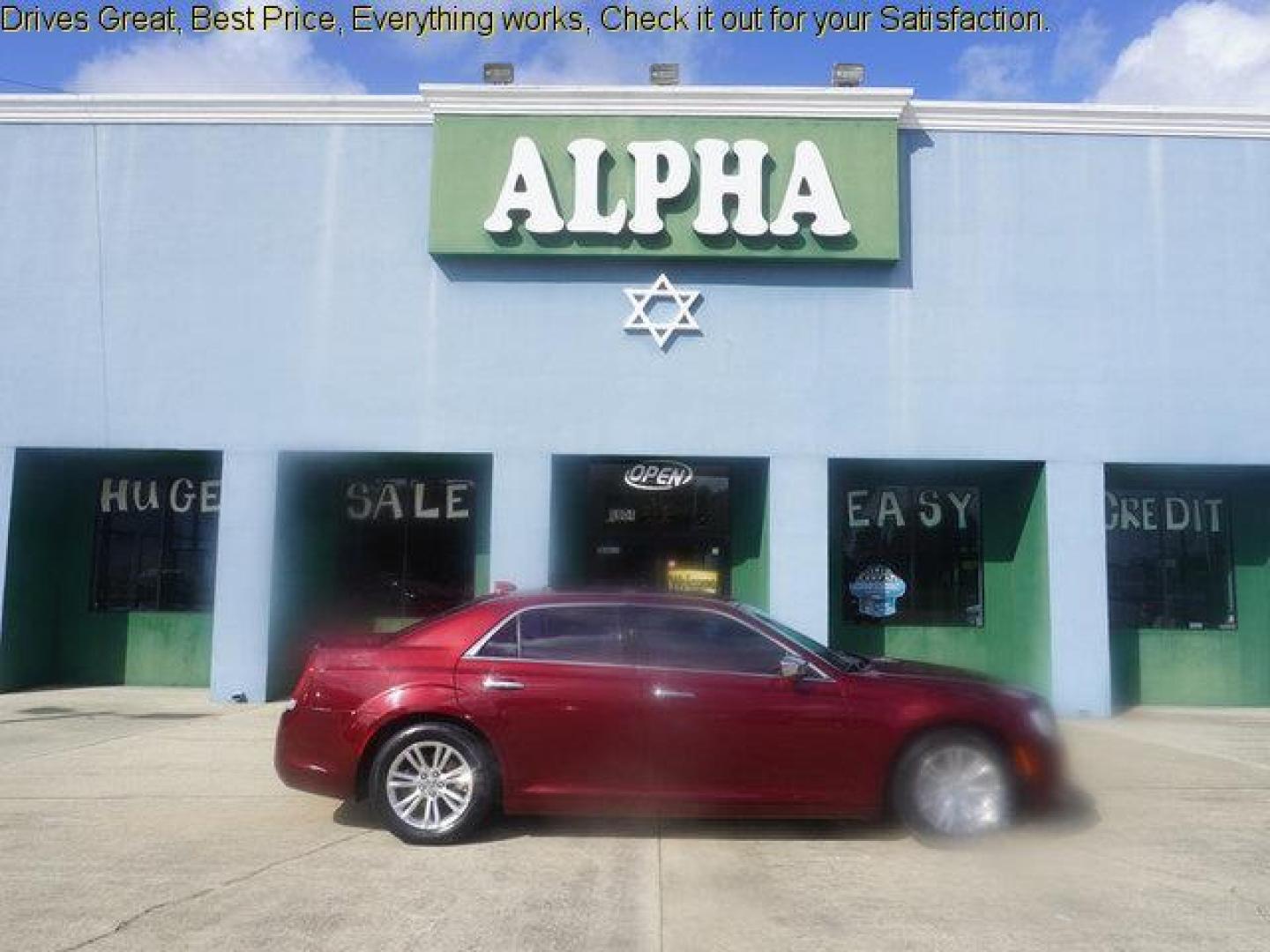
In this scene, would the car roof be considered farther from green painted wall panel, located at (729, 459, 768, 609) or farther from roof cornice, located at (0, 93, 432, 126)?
roof cornice, located at (0, 93, 432, 126)

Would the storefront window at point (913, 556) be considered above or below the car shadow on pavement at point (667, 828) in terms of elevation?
above

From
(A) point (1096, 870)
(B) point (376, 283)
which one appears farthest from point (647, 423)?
(A) point (1096, 870)

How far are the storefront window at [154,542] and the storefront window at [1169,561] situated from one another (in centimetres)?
1159

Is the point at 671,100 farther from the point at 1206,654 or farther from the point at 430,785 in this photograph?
the point at 1206,654

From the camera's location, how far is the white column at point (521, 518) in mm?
11523

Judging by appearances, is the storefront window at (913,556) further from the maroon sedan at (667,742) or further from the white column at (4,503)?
the white column at (4,503)

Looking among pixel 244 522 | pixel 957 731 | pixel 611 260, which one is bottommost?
pixel 957 731

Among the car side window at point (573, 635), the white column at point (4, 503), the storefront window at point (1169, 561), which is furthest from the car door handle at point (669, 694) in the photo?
the white column at point (4, 503)

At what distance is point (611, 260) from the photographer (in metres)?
12.0

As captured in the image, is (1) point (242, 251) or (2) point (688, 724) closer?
(2) point (688, 724)

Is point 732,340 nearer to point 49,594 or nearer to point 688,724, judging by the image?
point 688,724

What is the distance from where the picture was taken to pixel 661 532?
516 inches

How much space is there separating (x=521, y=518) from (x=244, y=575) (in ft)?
10.8

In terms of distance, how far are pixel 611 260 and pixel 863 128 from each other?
11.0 ft
